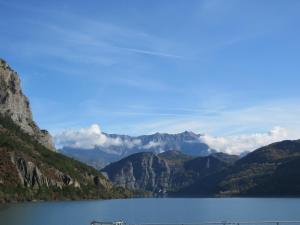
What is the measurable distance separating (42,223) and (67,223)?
6796 millimetres

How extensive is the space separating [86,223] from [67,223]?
5205mm

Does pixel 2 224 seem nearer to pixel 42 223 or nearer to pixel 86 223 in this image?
pixel 42 223

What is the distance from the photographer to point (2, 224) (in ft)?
446

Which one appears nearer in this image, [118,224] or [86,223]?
[118,224]

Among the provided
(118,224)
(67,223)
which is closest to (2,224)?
(67,223)

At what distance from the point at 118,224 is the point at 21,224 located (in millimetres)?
57798

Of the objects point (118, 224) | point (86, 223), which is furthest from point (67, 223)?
point (118, 224)

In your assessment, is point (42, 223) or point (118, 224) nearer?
point (118, 224)

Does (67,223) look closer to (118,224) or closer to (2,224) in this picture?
(2,224)

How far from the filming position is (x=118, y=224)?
87938 mm

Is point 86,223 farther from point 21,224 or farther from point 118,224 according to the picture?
point 118,224

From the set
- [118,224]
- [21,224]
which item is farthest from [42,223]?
[118,224]

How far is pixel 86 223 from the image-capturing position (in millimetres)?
142750

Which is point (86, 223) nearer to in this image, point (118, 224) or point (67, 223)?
point (67, 223)
